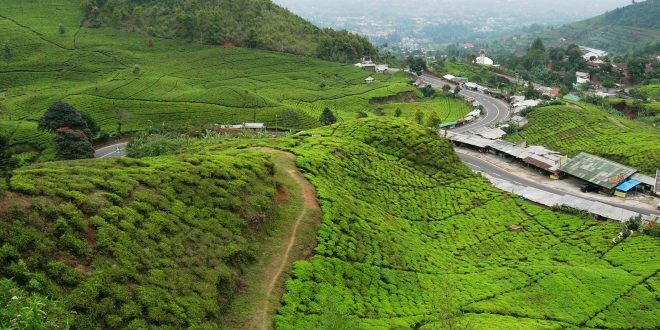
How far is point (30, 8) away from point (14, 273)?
114809 mm

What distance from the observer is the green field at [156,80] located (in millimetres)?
72812

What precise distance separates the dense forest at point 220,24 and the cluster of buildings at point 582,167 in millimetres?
58137

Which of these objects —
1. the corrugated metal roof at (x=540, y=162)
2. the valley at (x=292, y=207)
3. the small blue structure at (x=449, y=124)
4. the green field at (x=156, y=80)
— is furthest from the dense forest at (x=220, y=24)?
the corrugated metal roof at (x=540, y=162)

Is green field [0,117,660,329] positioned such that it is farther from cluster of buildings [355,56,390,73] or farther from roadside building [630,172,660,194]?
cluster of buildings [355,56,390,73]

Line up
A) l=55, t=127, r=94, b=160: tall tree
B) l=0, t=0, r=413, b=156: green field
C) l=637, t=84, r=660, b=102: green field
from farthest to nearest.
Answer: l=637, t=84, r=660, b=102: green field, l=0, t=0, r=413, b=156: green field, l=55, t=127, r=94, b=160: tall tree

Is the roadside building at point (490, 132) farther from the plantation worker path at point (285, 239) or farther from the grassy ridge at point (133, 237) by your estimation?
the grassy ridge at point (133, 237)

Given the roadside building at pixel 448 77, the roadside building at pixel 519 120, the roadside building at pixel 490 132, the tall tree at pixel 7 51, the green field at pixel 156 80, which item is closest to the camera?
the green field at pixel 156 80

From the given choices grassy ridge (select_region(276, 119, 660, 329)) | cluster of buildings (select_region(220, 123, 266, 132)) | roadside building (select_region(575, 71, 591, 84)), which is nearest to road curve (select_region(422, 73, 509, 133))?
roadside building (select_region(575, 71, 591, 84))

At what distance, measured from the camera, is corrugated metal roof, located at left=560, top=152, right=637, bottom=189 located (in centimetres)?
5559

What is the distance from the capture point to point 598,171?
189 ft

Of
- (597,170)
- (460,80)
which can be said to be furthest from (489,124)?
(460,80)

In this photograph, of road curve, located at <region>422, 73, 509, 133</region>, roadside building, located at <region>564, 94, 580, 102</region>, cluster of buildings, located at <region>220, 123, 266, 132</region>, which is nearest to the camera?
cluster of buildings, located at <region>220, 123, 266, 132</region>

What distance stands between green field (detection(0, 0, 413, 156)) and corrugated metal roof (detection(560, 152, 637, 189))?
3488cm

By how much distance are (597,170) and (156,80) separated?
230 feet
